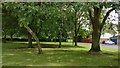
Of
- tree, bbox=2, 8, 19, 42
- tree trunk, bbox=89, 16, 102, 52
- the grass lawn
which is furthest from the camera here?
tree, bbox=2, 8, 19, 42

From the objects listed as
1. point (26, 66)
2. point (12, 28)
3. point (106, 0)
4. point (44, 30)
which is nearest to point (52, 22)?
point (44, 30)

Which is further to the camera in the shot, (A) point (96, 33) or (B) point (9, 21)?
(B) point (9, 21)

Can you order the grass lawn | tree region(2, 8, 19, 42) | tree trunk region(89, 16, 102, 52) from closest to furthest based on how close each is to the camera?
1. the grass lawn
2. tree trunk region(89, 16, 102, 52)
3. tree region(2, 8, 19, 42)

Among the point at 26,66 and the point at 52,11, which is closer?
the point at 52,11

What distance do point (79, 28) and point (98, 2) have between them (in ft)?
65.5

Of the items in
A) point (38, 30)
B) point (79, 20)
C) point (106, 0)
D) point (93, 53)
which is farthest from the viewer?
point (79, 20)

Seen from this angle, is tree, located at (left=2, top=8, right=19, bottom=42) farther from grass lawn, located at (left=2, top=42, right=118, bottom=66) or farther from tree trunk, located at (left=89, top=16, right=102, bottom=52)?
tree trunk, located at (left=89, top=16, right=102, bottom=52)

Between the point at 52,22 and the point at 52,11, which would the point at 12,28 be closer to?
the point at 52,22

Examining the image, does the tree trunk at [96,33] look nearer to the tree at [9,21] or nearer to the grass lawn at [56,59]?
the grass lawn at [56,59]

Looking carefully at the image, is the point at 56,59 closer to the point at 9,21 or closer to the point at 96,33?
the point at 96,33

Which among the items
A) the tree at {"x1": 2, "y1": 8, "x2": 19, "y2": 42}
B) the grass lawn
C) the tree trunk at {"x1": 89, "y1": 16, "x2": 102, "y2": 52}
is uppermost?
the tree at {"x1": 2, "y1": 8, "x2": 19, "y2": 42}

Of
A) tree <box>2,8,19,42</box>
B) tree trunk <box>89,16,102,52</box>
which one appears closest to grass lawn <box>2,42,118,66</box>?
tree trunk <box>89,16,102,52</box>

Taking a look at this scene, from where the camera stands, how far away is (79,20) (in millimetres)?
27359

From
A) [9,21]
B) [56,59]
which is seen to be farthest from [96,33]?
[9,21]
